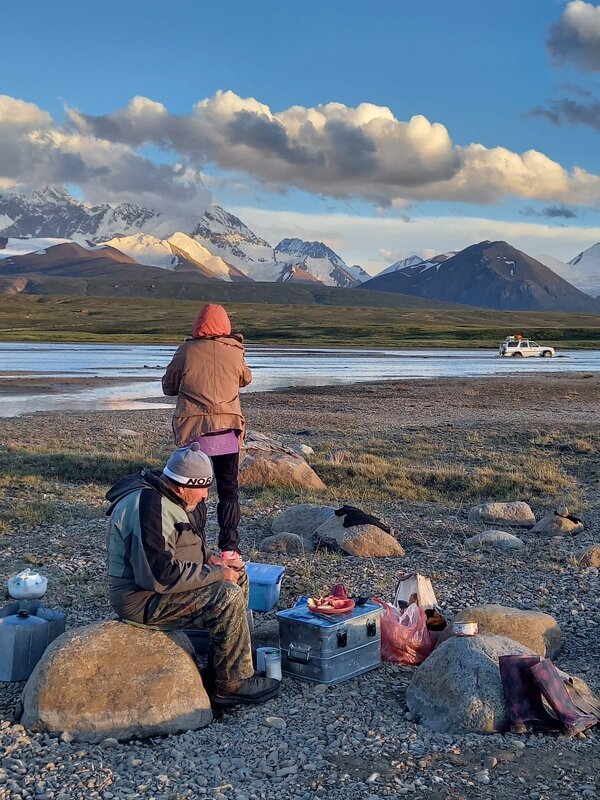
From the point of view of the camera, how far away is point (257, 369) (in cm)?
5388

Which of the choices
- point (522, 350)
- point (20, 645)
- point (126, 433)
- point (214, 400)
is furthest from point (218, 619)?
point (522, 350)

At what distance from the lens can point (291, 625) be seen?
24.7 ft

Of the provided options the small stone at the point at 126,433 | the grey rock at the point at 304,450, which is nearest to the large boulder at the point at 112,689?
the grey rock at the point at 304,450

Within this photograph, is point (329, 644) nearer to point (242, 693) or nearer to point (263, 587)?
point (242, 693)

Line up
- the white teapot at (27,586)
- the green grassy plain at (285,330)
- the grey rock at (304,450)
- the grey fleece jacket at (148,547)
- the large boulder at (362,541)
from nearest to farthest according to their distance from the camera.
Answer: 1. the grey fleece jacket at (148,547)
2. the white teapot at (27,586)
3. the large boulder at (362,541)
4. the grey rock at (304,450)
5. the green grassy plain at (285,330)

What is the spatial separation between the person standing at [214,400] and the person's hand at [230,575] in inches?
92.7

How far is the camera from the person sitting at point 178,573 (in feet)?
21.5

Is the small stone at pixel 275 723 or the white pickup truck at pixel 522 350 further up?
the small stone at pixel 275 723

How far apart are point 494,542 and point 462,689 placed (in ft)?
18.2

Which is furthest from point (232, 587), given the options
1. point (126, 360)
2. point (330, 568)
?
point (126, 360)

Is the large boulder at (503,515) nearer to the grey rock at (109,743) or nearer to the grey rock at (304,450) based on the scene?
the grey rock at (304,450)

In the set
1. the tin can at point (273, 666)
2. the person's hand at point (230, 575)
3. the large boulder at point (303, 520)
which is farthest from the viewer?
the large boulder at point (303, 520)

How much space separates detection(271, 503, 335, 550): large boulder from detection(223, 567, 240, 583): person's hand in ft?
16.3

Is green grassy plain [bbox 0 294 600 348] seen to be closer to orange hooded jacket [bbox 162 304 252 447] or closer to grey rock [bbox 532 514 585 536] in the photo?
grey rock [bbox 532 514 585 536]
